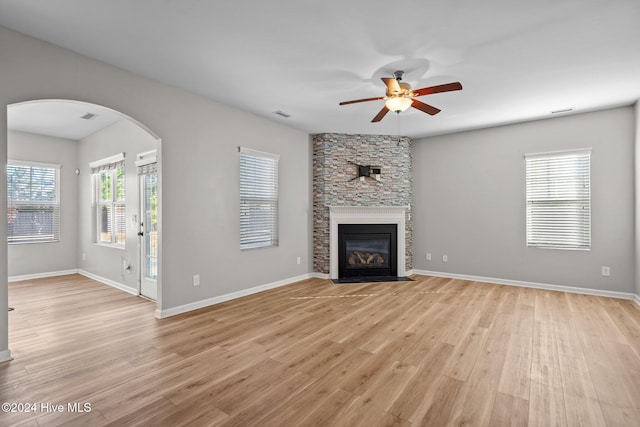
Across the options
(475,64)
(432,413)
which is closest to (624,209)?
(475,64)

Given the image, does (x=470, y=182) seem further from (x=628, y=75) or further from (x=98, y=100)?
(x=98, y=100)

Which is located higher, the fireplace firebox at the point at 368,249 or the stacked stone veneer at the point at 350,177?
the stacked stone veneer at the point at 350,177

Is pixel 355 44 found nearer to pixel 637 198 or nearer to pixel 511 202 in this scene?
pixel 511 202

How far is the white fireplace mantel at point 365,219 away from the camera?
230 inches

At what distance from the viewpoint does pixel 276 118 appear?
5004 millimetres

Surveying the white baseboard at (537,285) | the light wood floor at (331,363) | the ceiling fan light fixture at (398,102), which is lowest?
the light wood floor at (331,363)

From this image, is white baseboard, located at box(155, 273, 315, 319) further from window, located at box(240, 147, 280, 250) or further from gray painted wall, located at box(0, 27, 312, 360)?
window, located at box(240, 147, 280, 250)

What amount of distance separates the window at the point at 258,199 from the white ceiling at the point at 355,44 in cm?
105

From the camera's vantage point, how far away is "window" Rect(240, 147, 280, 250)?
4.73 m

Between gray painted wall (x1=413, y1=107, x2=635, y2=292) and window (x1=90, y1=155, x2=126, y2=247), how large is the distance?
18.3 feet

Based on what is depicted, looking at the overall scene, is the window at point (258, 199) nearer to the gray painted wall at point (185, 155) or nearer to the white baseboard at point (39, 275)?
the gray painted wall at point (185, 155)

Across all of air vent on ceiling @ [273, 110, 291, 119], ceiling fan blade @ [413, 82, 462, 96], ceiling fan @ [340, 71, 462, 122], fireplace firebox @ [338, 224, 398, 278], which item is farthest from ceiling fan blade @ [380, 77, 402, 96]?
fireplace firebox @ [338, 224, 398, 278]

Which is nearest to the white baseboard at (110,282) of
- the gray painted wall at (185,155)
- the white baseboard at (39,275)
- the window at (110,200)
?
the white baseboard at (39,275)

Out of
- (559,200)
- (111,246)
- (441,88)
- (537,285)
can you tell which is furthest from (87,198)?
(559,200)
